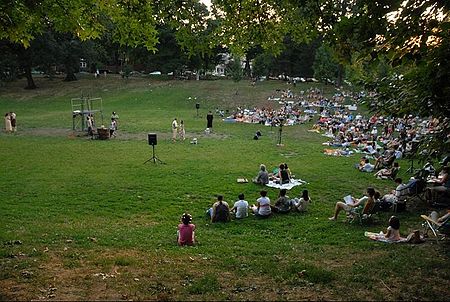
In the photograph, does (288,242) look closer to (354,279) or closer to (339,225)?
(339,225)

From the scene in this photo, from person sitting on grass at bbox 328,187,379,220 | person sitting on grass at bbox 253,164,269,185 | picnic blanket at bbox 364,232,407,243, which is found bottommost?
person sitting on grass at bbox 253,164,269,185

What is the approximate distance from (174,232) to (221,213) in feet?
5.39

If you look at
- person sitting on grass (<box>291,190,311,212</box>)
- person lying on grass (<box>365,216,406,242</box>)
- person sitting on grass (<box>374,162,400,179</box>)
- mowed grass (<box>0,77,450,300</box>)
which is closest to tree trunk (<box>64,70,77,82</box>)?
mowed grass (<box>0,77,450,300</box>)

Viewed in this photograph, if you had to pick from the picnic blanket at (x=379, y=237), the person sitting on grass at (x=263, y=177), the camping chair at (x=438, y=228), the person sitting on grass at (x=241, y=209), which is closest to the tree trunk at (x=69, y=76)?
the person sitting on grass at (x=263, y=177)

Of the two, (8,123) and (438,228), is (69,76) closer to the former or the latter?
(8,123)

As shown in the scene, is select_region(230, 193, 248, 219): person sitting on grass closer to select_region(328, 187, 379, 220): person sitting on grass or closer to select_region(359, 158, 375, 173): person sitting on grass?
select_region(328, 187, 379, 220): person sitting on grass

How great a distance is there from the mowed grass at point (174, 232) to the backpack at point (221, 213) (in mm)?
389

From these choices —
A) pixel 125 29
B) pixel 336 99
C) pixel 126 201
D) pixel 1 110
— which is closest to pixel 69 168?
pixel 126 201

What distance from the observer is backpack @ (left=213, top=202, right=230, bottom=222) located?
12.6 metres

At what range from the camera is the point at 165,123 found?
35.7 meters

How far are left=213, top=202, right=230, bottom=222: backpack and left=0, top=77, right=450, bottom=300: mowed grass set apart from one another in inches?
15.3

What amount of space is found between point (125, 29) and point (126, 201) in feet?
22.5

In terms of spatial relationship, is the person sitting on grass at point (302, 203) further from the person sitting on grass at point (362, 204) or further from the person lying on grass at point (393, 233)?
the person lying on grass at point (393, 233)

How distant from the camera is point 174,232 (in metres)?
11.7
